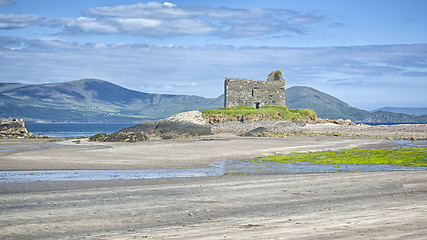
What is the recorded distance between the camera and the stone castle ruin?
7019cm

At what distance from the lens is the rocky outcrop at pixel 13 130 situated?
55.0 meters

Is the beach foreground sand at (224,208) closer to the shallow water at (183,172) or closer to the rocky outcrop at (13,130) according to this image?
the shallow water at (183,172)

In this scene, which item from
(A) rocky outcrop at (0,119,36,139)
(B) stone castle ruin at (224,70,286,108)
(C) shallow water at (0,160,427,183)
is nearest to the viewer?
(C) shallow water at (0,160,427,183)

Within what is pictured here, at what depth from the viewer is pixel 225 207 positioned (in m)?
13.7

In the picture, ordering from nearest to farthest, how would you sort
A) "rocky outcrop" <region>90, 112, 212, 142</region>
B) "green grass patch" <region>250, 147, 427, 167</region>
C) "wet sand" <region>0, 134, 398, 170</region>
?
"green grass patch" <region>250, 147, 427, 167</region>
"wet sand" <region>0, 134, 398, 170</region>
"rocky outcrop" <region>90, 112, 212, 142</region>

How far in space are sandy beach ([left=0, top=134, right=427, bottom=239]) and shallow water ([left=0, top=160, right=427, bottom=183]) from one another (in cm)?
136

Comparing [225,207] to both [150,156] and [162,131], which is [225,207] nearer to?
[150,156]

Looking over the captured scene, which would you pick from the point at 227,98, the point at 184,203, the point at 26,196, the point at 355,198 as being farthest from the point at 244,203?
the point at 227,98

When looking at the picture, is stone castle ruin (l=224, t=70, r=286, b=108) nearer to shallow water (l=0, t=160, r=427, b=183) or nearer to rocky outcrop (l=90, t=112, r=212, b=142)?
rocky outcrop (l=90, t=112, r=212, b=142)

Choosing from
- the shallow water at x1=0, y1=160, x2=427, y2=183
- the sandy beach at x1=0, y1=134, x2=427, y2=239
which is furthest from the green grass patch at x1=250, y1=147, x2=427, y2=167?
the sandy beach at x1=0, y1=134, x2=427, y2=239

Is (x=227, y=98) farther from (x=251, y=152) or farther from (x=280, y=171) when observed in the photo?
(x=280, y=171)

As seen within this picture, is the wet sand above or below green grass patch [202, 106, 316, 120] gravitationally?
below

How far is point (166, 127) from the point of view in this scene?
54.6 metres

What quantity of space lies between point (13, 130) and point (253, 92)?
30997mm
